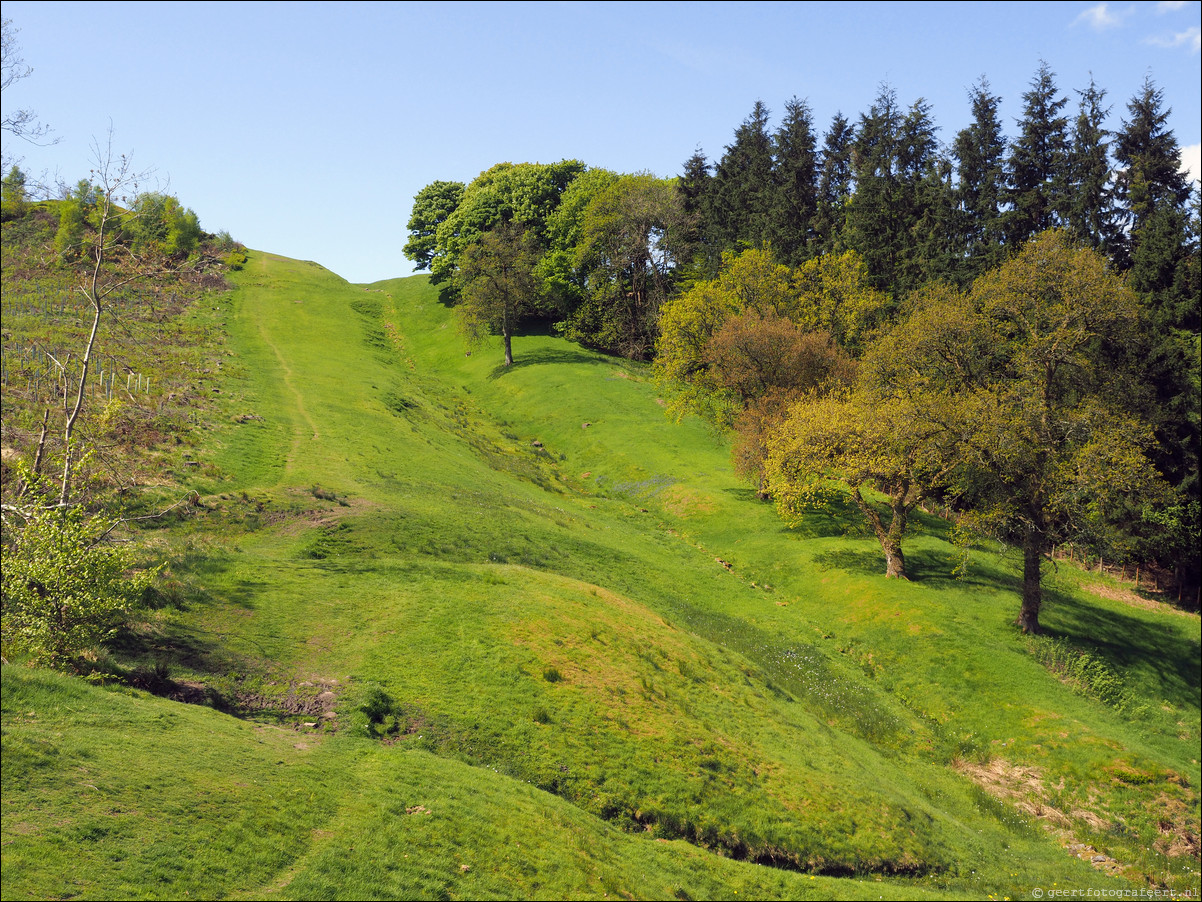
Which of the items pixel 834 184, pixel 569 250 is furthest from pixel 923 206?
pixel 569 250

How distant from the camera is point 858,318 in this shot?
64.8 m

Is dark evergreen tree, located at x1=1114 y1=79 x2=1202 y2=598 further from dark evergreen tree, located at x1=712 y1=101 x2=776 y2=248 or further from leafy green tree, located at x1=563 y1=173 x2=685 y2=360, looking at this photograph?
leafy green tree, located at x1=563 y1=173 x2=685 y2=360

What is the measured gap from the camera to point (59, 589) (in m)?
18.1

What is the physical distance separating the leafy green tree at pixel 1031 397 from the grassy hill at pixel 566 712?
6.62 m

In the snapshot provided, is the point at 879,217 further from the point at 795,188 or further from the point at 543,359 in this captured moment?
the point at 543,359

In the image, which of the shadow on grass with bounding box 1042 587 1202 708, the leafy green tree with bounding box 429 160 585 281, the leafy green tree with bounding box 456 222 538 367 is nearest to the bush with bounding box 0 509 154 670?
the shadow on grass with bounding box 1042 587 1202 708

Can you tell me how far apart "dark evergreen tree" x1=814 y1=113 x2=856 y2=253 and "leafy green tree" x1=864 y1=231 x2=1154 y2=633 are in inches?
1756

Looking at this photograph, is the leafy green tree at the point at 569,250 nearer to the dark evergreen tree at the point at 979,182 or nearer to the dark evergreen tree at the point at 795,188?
the dark evergreen tree at the point at 795,188

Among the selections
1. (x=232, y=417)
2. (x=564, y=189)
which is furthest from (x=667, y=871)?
(x=564, y=189)

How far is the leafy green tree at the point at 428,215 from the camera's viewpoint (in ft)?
404

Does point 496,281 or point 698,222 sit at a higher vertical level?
point 698,222

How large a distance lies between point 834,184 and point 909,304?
4034 cm

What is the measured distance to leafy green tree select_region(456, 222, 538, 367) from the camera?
299 feet

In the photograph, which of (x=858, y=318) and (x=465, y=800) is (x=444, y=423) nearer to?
(x=858, y=318)
